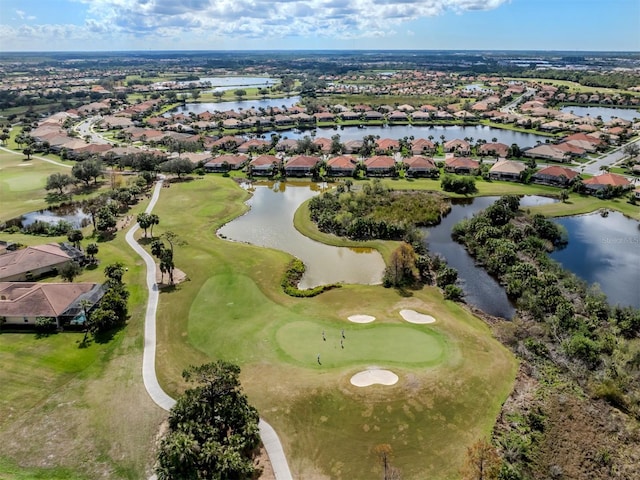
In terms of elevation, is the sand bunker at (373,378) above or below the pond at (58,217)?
below

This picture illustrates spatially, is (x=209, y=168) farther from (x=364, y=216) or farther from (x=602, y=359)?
(x=602, y=359)

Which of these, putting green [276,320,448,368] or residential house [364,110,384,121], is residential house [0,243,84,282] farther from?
residential house [364,110,384,121]

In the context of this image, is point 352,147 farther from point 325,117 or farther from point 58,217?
point 58,217

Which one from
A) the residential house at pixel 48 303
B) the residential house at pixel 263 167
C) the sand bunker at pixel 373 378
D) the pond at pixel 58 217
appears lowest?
the sand bunker at pixel 373 378

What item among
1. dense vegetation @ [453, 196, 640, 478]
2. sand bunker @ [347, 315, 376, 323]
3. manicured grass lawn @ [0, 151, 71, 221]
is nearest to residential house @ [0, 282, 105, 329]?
sand bunker @ [347, 315, 376, 323]

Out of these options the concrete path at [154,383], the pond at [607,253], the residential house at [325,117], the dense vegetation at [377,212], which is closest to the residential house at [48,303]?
the concrete path at [154,383]

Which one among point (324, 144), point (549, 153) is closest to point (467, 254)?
point (549, 153)

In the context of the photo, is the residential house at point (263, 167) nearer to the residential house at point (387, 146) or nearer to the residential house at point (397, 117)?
the residential house at point (387, 146)
